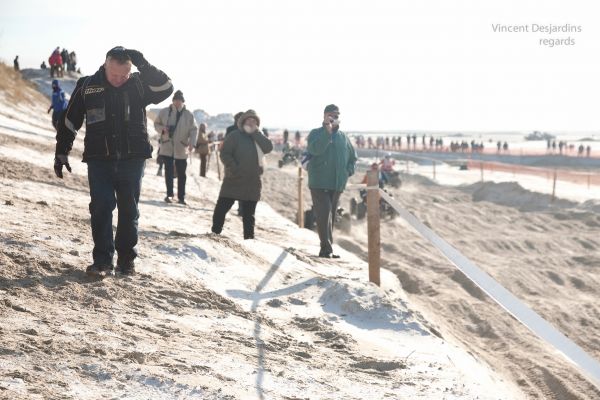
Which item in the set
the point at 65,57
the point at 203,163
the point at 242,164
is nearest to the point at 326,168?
the point at 242,164

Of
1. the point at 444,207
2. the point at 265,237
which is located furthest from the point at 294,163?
the point at 265,237

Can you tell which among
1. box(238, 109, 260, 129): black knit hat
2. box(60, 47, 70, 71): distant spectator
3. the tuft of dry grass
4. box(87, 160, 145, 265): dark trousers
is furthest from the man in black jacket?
box(60, 47, 70, 71): distant spectator

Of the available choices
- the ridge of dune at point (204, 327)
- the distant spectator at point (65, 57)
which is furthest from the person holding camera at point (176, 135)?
the distant spectator at point (65, 57)

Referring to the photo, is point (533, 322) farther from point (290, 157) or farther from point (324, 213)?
point (290, 157)

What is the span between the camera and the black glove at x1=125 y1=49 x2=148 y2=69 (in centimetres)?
518

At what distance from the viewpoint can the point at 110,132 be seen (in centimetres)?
507

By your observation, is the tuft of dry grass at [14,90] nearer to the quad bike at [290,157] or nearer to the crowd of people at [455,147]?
the quad bike at [290,157]

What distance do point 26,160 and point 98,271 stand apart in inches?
293

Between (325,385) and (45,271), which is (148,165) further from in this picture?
(325,385)

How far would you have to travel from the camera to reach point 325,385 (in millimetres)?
4098

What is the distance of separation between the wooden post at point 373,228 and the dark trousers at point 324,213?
143 centimetres

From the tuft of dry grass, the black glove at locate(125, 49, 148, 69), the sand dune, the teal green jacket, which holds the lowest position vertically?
the sand dune

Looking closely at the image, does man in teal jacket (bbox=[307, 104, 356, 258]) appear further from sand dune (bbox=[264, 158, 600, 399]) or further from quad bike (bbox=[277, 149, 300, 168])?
quad bike (bbox=[277, 149, 300, 168])

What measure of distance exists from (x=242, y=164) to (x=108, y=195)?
118 inches
